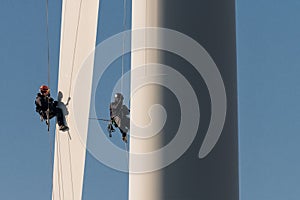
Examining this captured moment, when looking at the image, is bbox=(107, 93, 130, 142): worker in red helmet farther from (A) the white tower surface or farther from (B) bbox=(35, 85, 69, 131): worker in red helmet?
(B) bbox=(35, 85, 69, 131): worker in red helmet

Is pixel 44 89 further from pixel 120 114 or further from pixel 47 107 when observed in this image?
pixel 120 114

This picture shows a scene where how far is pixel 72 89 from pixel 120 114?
1.94 meters

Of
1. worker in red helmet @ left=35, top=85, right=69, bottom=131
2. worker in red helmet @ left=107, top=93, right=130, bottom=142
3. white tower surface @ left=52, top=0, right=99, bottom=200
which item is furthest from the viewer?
worker in red helmet @ left=35, top=85, right=69, bottom=131

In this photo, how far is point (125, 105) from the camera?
10.6m

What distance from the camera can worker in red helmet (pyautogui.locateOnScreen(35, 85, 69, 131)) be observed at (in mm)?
12195

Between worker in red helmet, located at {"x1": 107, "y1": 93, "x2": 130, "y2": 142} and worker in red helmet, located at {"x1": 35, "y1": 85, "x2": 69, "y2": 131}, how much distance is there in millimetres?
1580

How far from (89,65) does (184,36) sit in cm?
349

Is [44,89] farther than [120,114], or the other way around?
[44,89]

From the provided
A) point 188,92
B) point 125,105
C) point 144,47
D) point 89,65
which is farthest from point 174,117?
point 89,65

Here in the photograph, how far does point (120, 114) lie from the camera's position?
424 inches

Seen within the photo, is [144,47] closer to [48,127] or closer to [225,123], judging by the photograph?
[225,123]

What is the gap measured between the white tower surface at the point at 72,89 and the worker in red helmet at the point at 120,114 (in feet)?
3.69

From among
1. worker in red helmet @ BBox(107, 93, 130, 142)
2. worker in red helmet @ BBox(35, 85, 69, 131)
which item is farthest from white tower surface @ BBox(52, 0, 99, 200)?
worker in red helmet @ BBox(107, 93, 130, 142)

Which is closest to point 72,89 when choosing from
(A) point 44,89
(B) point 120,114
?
(A) point 44,89
